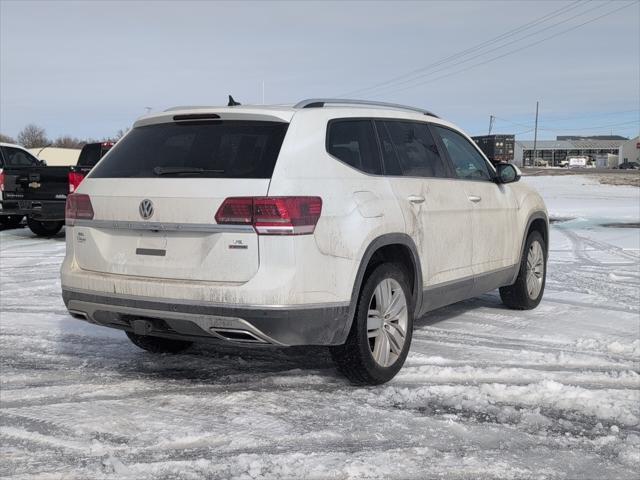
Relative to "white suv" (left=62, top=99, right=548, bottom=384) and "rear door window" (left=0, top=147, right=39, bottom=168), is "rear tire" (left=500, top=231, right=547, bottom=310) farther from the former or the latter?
"rear door window" (left=0, top=147, right=39, bottom=168)

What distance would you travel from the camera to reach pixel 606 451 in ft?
11.9

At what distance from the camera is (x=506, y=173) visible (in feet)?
21.5

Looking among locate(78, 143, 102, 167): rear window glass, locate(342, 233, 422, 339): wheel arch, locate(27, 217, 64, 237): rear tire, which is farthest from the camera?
locate(78, 143, 102, 167): rear window glass

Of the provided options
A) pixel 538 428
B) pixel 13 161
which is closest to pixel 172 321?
pixel 538 428

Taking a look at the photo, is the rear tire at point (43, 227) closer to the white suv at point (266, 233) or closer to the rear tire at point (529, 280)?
the rear tire at point (529, 280)

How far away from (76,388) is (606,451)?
3263mm

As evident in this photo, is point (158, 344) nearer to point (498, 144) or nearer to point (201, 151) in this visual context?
point (201, 151)

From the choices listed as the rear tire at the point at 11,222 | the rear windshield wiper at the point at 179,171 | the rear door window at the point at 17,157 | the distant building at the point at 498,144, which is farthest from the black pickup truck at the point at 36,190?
the distant building at the point at 498,144

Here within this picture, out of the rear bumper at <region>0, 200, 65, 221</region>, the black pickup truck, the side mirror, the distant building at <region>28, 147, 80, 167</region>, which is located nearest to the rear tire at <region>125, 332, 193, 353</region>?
the side mirror

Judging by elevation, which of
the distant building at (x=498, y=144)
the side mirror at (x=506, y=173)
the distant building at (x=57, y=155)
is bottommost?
the side mirror at (x=506, y=173)

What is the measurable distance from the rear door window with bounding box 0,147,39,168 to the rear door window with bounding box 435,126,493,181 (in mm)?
12514

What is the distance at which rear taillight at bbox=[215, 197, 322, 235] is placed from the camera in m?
3.88

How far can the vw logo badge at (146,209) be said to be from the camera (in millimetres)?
4195

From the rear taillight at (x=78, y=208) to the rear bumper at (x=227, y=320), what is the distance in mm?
522
